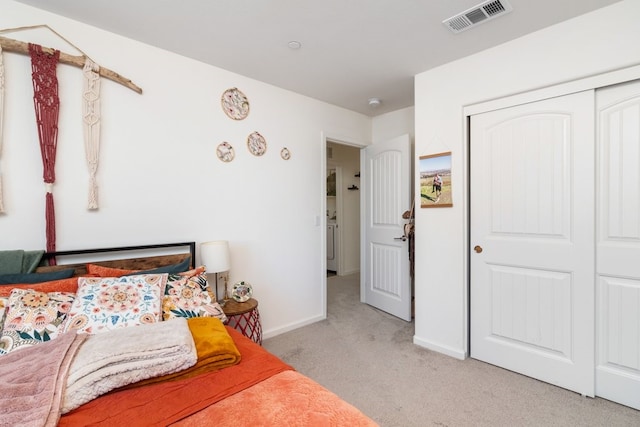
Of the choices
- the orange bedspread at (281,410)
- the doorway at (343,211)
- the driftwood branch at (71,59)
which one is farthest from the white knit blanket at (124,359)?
the doorway at (343,211)

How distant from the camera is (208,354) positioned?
1.25m

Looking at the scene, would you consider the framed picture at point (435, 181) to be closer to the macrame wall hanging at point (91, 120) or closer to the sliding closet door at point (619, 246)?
the sliding closet door at point (619, 246)

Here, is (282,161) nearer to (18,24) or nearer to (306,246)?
(306,246)

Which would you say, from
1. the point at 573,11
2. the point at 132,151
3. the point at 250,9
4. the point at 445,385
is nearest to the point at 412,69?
the point at 573,11

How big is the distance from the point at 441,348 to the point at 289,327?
1.47 m

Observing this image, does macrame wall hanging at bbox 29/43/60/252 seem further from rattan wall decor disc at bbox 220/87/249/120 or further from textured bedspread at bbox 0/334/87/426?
rattan wall decor disc at bbox 220/87/249/120

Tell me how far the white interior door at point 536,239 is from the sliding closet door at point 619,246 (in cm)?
6

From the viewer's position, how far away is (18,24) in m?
1.71

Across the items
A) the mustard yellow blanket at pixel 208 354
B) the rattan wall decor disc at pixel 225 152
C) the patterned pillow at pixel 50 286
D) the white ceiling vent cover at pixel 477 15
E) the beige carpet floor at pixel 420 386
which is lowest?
the beige carpet floor at pixel 420 386

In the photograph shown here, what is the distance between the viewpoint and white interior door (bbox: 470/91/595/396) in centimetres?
193

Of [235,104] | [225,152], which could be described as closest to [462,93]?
[235,104]

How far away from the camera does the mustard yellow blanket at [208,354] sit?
118 centimetres

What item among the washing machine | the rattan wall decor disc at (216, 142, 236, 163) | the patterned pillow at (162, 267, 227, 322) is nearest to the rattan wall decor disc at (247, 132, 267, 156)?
the rattan wall decor disc at (216, 142, 236, 163)

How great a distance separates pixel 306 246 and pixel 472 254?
1630 mm
